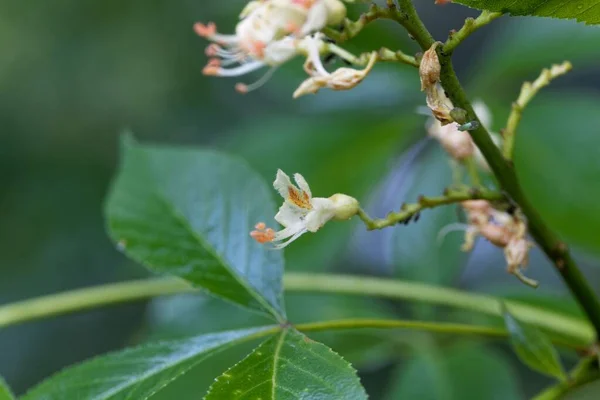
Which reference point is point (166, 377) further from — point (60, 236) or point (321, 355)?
point (60, 236)

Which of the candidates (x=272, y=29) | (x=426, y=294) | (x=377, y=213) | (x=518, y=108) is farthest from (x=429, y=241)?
(x=272, y=29)

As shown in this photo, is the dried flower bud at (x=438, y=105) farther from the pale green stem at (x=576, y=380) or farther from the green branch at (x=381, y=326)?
the pale green stem at (x=576, y=380)

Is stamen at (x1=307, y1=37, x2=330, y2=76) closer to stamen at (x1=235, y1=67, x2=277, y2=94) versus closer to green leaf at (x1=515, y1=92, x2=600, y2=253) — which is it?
stamen at (x1=235, y1=67, x2=277, y2=94)

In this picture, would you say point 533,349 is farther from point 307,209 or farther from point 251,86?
point 251,86

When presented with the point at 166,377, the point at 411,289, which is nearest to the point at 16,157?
the point at 411,289

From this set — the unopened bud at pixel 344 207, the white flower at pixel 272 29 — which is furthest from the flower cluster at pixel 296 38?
the unopened bud at pixel 344 207

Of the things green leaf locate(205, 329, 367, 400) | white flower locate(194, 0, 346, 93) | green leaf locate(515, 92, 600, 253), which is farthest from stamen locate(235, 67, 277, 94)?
green leaf locate(515, 92, 600, 253)
